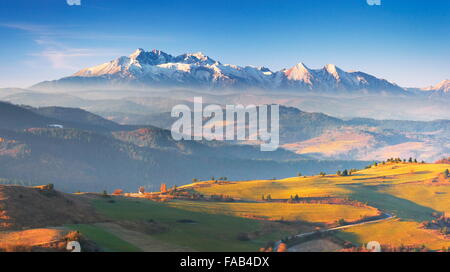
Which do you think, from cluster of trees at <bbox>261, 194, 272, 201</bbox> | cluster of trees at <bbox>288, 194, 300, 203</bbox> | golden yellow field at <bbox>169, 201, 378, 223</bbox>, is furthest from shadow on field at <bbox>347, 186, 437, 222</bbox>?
cluster of trees at <bbox>261, 194, 272, 201</bbox>

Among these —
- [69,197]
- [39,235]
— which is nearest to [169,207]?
[69,197]

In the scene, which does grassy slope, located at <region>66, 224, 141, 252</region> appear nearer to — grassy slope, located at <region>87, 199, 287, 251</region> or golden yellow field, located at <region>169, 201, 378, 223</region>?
grassy slope, located at <region>87, 199, 287, 251</region>

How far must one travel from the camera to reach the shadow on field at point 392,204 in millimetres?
140375

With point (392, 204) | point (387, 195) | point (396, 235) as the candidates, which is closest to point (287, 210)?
point (396, 235)

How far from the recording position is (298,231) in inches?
3880

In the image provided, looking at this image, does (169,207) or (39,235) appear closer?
(39,235)

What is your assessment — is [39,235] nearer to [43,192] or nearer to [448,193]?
[43,192]

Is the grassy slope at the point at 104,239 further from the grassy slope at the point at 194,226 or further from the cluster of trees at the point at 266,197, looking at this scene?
the cluster of trees at the point at 266,197

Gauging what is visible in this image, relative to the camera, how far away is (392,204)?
15538cm

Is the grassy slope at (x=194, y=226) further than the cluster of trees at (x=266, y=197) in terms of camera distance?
No

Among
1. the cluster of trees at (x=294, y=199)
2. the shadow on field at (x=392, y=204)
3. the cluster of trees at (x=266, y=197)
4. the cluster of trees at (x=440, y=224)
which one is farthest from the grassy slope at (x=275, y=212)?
the cluster of trees at (x=294, y=199)

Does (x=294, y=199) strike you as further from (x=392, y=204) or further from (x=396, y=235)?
(x=396, y=235)

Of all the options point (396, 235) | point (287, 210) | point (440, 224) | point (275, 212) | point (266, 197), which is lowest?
point (440, 224)
